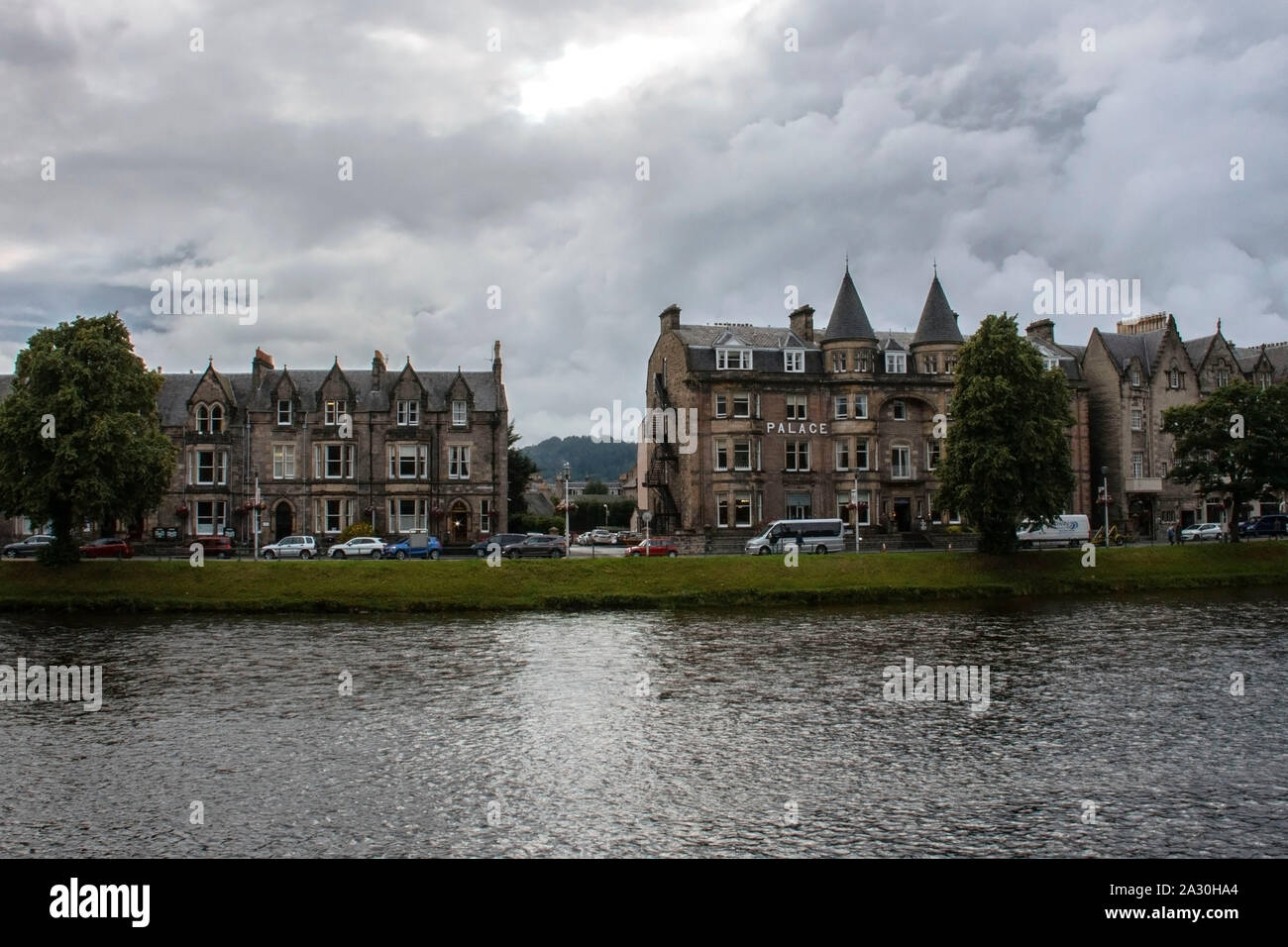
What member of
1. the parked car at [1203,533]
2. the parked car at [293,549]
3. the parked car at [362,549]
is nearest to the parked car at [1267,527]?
the parked car at [1203,533]

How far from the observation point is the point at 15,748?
22250mm

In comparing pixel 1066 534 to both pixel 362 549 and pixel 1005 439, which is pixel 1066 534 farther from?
pixel 362 549

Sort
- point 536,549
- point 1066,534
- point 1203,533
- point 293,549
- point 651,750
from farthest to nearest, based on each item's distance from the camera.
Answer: point 1203,533 → point 1066,534 → point 293,549 → point 536,549 → point 651,750

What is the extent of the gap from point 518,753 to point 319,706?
7.47 m

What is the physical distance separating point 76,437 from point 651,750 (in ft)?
133

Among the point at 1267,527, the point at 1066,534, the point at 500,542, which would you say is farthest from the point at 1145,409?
the point at 500,542

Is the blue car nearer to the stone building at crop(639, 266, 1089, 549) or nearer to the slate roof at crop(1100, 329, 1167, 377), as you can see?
the stone building at crop(639, 266, 1089, 549)

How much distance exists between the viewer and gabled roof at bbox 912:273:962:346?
267 feet

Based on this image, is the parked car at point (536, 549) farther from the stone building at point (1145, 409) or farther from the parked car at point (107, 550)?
the stone building at point (1145, 409)

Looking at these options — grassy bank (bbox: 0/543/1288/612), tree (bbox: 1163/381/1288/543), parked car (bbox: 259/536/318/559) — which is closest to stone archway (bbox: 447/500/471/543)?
parked car (bbox: 259/536/318/559)

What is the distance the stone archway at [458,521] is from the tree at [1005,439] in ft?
Result: 123

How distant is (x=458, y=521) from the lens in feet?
262

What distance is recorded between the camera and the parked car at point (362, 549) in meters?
66.5
